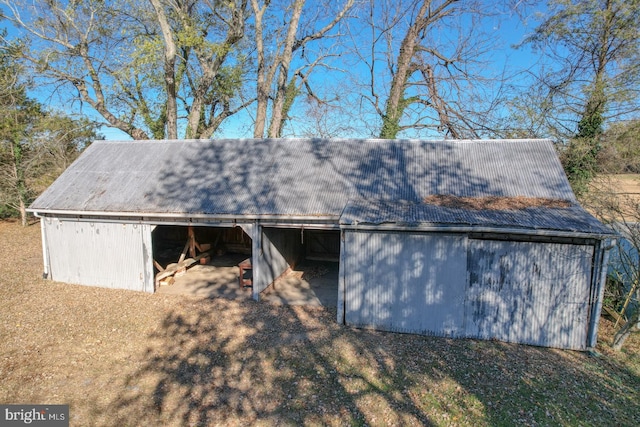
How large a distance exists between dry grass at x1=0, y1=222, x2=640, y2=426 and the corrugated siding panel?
129cm

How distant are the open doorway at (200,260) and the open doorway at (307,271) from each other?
1088 mm

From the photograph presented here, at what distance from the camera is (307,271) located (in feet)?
38.4

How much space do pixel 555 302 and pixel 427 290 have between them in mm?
2416

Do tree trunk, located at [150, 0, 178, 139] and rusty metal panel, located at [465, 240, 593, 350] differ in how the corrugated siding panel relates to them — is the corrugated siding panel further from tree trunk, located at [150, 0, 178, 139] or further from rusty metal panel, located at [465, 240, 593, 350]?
tree trunk, located at [150, 0, 178, 139]

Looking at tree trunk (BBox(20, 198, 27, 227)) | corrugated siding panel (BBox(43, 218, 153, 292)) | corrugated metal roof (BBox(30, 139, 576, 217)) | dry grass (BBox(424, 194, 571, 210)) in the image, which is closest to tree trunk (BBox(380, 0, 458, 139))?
corrugated metal roof (BBox(30, 139, 576, 217))

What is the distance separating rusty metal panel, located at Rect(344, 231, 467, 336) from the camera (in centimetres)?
699

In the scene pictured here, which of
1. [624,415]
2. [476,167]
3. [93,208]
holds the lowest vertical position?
[624,415]

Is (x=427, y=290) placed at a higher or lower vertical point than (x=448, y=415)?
higher

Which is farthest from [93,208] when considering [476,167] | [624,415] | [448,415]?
[624,415]

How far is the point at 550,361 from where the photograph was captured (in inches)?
247

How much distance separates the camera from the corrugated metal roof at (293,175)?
8.64 m

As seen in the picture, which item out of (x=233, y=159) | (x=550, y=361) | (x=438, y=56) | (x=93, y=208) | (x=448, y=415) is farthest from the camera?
(x=438, y=56)

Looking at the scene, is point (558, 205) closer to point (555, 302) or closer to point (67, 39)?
point (555, 302)

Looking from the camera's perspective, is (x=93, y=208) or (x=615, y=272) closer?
(x=615, y=272)
